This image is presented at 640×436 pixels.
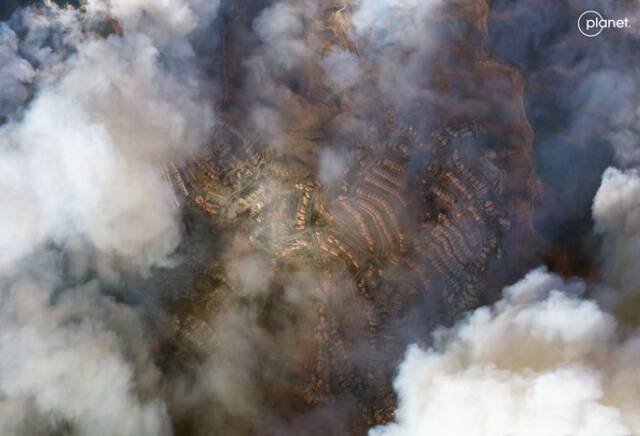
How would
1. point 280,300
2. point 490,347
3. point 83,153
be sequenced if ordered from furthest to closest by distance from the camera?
point 280,300
point 83,153
point 490,347

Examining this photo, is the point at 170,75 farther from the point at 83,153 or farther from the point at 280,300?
the point at 280,300

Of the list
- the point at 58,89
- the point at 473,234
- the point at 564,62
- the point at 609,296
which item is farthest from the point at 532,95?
the point at 58,89

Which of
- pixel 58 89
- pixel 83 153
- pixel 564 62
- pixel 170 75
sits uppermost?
pixel 564 62

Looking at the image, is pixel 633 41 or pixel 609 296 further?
pixel 633 41
